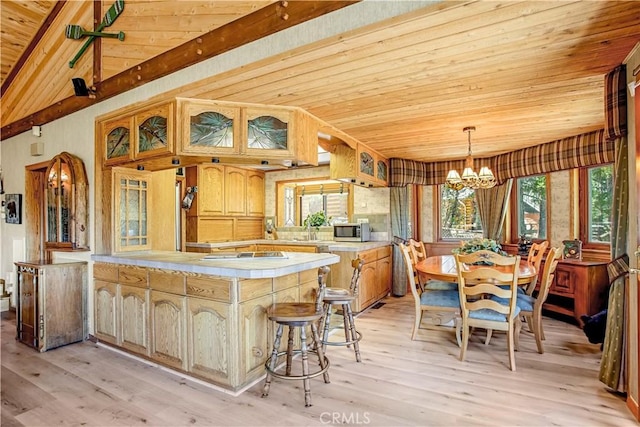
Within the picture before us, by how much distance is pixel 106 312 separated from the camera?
128 inches

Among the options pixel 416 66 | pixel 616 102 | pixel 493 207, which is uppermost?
pixel 416 66

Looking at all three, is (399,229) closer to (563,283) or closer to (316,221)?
(316,221)

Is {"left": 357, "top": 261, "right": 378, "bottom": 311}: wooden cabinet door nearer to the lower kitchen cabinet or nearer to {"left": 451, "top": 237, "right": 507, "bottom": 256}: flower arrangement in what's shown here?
the lower kitchen cabinet

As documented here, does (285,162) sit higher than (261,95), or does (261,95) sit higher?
(261,95)

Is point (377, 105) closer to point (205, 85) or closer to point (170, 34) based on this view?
point (205, 85)

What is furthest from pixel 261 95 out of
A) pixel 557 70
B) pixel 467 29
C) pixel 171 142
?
pixel 557 70

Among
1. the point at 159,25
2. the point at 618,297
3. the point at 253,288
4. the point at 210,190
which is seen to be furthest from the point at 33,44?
the point at 618,297

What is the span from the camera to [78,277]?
138 inches

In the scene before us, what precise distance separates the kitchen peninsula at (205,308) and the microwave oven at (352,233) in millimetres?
2144

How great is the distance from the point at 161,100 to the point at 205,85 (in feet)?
1.84

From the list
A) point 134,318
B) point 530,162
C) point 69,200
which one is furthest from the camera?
point 530,162

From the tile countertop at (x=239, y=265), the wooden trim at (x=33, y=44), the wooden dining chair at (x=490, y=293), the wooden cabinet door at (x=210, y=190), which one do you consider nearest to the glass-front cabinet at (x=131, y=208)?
the tile countertop at (x=239, y=265)

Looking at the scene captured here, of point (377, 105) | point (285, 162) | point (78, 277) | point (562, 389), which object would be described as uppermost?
point (377, 105)

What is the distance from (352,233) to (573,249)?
9.36 feet
